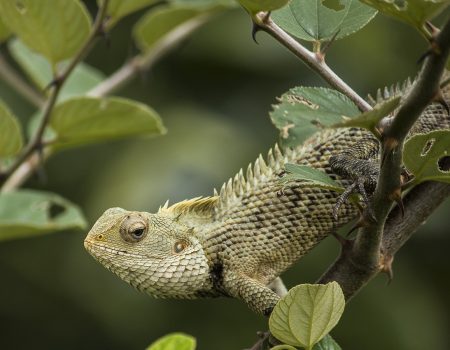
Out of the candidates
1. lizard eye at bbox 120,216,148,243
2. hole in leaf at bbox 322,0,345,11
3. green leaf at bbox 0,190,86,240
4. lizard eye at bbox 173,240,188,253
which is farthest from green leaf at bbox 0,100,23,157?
hole in leaf at bbox 322,0,345,11

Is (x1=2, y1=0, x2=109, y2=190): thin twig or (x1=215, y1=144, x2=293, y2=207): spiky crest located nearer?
(x1=215, y1=144, x2=293, y2=207): spiky crest

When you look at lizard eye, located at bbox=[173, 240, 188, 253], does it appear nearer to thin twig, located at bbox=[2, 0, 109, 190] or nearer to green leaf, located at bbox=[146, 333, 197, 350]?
thin twig, located at bbox=[2, 0, 109, 190]

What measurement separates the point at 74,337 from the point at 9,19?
521 cm

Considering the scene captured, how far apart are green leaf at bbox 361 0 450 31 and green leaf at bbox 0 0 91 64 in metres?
1.73

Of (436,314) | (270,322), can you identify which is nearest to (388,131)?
(270,322)

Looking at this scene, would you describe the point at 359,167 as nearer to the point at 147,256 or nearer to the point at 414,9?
the point at 147,256

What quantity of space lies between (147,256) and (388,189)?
1198mm

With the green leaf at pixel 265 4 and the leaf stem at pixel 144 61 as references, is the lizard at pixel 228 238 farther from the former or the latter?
the leaf stem at pixel 144 61

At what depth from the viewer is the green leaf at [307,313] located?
2.52 metres

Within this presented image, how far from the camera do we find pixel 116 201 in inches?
271

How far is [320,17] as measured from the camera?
2.68 metres

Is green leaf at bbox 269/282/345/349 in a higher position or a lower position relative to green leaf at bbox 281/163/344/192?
lower

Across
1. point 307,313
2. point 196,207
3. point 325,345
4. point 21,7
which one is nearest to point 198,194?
point 21,7

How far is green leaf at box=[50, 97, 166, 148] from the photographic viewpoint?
3932mm
